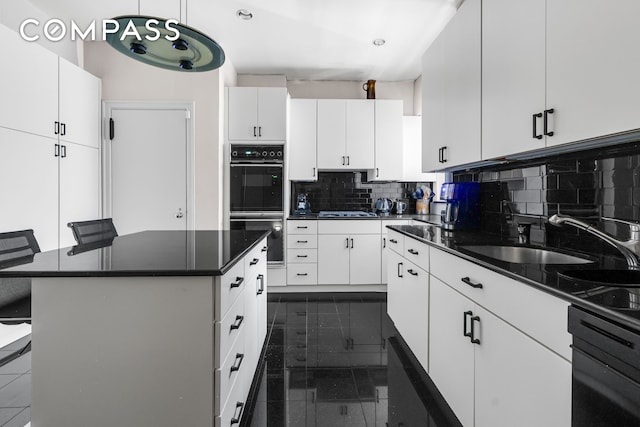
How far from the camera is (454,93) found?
2410mm

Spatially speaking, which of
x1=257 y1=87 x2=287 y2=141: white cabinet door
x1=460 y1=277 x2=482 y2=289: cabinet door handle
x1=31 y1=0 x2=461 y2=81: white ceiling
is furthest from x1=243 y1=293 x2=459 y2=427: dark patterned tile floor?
x1=31 y1=0 x2=461 y2=81: white ceiling

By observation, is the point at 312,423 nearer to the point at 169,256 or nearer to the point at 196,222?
the point at 169,256

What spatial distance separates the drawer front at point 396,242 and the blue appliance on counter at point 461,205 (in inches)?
13.8

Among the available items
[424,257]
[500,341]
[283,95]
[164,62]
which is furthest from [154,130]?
[500,341]

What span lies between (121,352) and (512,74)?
2.15m

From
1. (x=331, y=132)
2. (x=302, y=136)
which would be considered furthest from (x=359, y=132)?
(x=302, y=136)

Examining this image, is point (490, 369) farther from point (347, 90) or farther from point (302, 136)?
point (347, 90)

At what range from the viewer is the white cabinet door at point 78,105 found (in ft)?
10.4

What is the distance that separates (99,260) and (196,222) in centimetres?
250

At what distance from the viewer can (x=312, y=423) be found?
181 centimetres

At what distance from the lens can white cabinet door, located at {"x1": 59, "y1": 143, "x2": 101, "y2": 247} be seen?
3.21 metres

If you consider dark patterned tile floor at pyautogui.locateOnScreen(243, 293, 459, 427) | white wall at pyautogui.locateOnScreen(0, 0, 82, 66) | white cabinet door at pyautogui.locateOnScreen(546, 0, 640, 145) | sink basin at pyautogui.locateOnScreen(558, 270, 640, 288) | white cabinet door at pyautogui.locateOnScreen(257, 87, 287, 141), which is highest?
white wall at pyautogui.locateOnScreen(0, 0, 82, 66)

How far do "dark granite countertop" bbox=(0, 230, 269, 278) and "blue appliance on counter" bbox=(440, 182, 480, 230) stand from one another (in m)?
1.50

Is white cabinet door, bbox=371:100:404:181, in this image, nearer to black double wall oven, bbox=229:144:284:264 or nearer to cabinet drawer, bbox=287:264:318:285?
black double wall oven, bbox=229:144:284:264
